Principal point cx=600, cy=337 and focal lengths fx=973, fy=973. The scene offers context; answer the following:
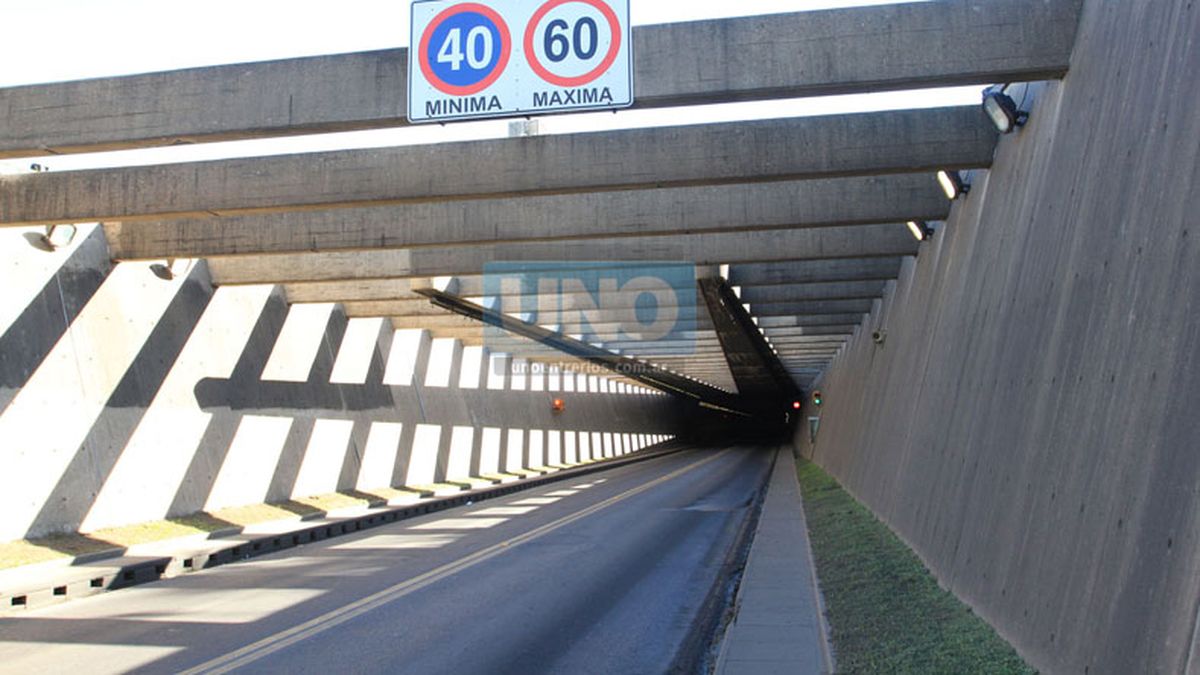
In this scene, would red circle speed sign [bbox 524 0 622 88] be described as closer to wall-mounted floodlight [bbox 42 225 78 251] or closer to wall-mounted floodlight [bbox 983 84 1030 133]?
wall-mounted floodlight [bbox 983 84 1030 133]

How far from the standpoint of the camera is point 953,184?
14.6 meters

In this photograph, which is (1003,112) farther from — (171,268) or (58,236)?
(171,268)

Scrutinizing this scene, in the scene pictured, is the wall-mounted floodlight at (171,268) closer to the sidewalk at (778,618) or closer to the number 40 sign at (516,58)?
the sidewalk at (778,618)

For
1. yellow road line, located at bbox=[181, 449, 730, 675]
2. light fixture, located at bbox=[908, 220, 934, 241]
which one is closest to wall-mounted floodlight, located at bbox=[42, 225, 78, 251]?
yellow road line, located at bbox=[181, 449, 730, 675]

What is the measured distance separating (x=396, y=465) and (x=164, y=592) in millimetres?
17621

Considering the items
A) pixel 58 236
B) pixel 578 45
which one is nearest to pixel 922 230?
pixel 578 45

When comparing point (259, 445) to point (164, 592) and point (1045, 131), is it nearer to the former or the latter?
point (164, 592)

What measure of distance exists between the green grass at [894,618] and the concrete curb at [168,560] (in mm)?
9737

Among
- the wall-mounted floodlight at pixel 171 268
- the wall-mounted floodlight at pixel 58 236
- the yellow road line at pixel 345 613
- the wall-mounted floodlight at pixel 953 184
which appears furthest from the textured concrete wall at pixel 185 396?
the wall-mounted floodlight at pixel 953 184

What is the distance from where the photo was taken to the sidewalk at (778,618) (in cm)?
802

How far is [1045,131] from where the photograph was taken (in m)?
9.84

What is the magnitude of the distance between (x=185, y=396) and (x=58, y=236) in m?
4.69

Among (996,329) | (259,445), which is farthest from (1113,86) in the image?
(259,445)

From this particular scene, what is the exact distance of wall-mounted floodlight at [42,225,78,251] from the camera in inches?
671
